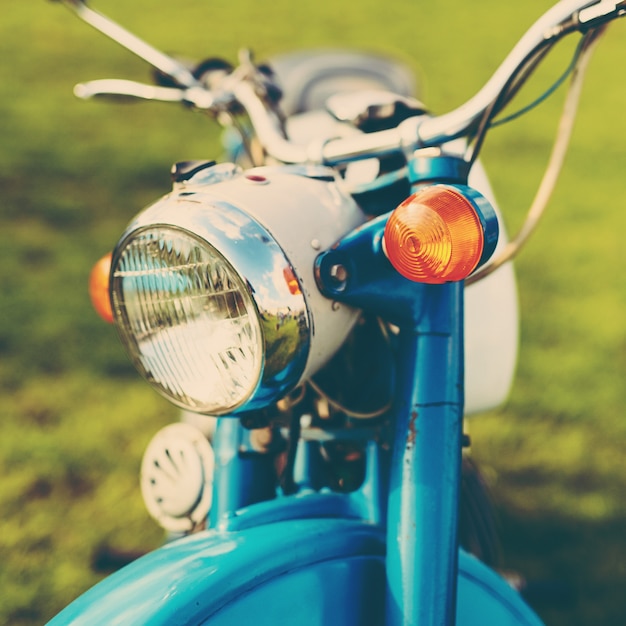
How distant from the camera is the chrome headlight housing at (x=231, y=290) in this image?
31.9 inches

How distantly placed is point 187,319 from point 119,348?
6.47 feet

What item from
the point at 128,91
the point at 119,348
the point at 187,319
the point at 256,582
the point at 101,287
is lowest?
the point at 256,582

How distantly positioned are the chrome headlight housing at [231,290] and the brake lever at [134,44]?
17.3 inches

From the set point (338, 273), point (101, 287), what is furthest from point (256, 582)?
point (101, 287)

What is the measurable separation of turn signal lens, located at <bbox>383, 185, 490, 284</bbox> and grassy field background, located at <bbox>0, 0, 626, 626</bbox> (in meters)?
1.38

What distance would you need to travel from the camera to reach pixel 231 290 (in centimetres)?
83

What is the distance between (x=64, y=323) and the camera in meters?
2.85

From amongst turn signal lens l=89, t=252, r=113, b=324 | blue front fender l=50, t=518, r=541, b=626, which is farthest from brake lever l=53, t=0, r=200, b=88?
→ blue front fender l=50, t=518, r=541, b=626

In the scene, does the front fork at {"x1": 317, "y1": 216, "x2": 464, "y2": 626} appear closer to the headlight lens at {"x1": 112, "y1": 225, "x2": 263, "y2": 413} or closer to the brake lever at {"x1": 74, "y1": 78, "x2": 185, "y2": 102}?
the headlight lens at {"x1": 112, "y1": 225, "x2": 263, "y2": 413}

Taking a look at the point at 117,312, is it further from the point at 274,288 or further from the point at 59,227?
the point at 59,227

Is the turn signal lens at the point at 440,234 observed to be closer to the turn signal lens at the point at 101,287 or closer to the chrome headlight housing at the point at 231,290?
the chrome headlight housing at the point at 231,290

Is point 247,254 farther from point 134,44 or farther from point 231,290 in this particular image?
point 134,44

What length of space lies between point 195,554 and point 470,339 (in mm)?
642

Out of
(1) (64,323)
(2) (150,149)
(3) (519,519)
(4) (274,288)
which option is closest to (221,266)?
(4) (274,288)
